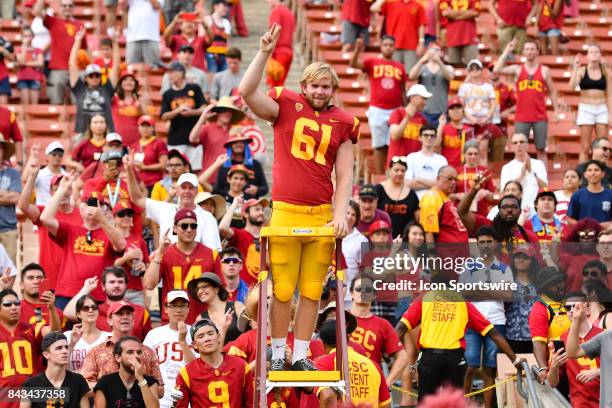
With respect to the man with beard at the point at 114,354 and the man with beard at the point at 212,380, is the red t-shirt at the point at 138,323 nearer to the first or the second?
the man with beard at the point at 114,354

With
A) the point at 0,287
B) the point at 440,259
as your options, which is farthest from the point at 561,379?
the point at 0,287

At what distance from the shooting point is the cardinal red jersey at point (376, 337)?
10.9 metres

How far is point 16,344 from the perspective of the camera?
10.7 meters

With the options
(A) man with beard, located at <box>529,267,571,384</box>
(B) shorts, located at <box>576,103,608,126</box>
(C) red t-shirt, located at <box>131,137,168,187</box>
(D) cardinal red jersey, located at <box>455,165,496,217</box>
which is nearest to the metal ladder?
(A) man with beard, located at <box>529,267,571,384</box>

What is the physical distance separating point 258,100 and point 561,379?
4.00m

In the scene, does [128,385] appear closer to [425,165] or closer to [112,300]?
[112,300]

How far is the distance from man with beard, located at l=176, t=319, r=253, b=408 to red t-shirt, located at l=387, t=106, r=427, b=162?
6498mm

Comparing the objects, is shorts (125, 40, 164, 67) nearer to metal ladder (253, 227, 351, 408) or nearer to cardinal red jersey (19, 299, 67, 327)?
cardinal red jersey (19, 299, 67, 327)

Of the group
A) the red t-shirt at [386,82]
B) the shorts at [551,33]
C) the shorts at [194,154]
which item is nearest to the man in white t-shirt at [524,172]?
the red t-shirt at [386,82]

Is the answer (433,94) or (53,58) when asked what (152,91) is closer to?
(53,58)

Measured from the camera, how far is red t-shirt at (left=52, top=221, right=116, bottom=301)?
1230cm

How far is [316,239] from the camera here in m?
8.14

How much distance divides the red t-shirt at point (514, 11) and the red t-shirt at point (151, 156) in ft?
20.4

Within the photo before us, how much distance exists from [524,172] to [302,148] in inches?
298
